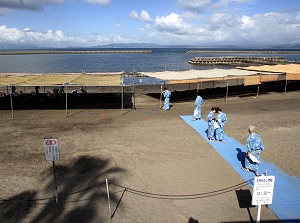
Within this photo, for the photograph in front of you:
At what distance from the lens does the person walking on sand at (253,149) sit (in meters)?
8.37

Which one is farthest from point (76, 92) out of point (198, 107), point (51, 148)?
point (51, 148)

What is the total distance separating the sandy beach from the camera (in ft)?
22.8

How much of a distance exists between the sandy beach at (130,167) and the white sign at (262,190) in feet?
3.87

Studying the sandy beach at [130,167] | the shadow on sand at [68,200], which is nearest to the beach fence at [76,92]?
the sandy beach at [130,167]

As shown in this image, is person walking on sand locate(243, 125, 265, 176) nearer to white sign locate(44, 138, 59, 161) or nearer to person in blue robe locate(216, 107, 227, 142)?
person in blue robe locate(216, 107, 227, 142)

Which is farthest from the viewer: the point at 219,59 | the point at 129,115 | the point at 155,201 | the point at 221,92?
the point at 219,59

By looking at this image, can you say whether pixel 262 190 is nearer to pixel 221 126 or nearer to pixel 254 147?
pixel 254 147

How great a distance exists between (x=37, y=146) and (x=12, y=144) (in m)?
1.17

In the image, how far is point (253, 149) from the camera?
8531mm

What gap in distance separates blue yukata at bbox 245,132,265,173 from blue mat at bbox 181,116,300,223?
0.83 ft

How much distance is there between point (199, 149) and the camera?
36.3 feet

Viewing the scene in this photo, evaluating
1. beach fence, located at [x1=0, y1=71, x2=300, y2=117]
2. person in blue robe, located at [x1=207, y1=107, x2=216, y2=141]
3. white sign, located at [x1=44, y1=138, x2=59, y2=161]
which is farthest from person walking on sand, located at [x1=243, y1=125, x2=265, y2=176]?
beach fence, located at [x1=0, y1=71, x2=300, y2=117]

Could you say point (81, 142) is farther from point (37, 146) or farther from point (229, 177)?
point (229, 177)

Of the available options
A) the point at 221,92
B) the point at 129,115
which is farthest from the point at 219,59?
the point at 129,115
